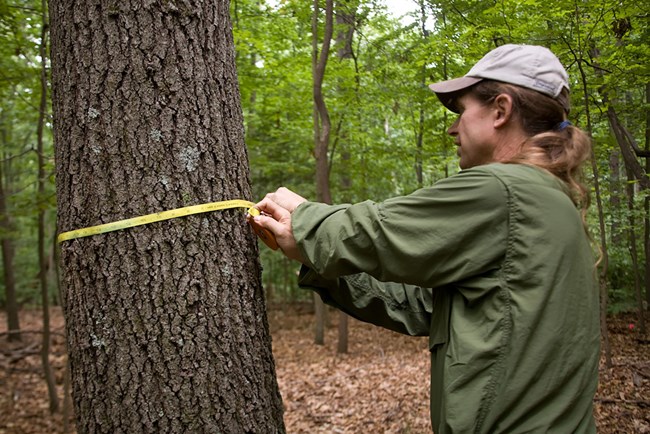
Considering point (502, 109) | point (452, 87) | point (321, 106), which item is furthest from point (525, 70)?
point (321, 106)

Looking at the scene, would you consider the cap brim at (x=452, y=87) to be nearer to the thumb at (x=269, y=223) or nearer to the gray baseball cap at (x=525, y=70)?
the gray baseball cap at (x=525, y=70)

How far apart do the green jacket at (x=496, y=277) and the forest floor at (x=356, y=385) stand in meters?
4.25

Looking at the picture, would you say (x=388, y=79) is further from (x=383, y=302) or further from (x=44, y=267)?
(x=383, y=302)

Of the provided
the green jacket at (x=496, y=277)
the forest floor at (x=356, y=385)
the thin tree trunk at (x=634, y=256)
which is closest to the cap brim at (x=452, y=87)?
the green jacket at (x=496, y=277)

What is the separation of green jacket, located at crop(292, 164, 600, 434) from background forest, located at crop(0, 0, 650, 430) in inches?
178

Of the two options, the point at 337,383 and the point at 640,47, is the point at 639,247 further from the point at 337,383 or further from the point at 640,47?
the point at 337,383

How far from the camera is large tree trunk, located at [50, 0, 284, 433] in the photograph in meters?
1.80

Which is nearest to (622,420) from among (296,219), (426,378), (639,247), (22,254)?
(426,378)

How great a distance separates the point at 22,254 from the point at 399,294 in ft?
66.8

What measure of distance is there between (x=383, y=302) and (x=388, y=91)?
8.41 meters

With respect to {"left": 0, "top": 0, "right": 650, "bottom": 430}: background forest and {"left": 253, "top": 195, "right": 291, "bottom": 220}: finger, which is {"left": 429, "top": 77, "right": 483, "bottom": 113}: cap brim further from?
{"left": 0, "top": 0, "right": 650, "bottom": 430}: background forest

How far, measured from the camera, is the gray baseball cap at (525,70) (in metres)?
1.71

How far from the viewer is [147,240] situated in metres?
1.83

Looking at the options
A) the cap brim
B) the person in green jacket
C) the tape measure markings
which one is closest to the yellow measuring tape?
the tape measure markings
